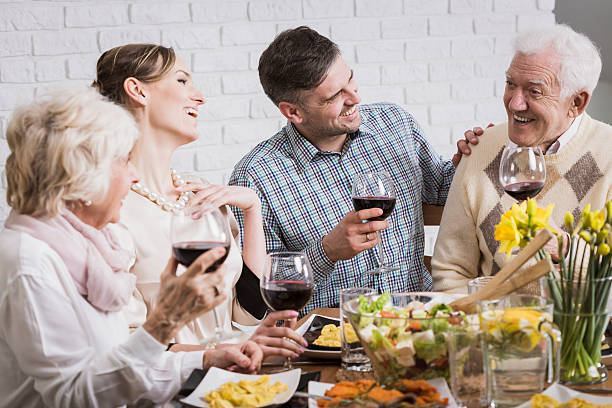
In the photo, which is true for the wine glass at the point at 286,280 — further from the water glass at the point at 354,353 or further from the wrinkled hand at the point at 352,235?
the wrinkled hand at the point at 352,235

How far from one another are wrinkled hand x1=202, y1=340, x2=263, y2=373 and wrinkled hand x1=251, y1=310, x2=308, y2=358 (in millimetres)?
22

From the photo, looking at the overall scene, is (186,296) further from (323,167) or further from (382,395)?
(323,167)

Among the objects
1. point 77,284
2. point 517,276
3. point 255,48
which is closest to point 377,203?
point 517,276

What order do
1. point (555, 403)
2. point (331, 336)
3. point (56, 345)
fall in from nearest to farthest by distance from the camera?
1. point (555, 403)
2. point (56, 345)
3. point (331, 336)

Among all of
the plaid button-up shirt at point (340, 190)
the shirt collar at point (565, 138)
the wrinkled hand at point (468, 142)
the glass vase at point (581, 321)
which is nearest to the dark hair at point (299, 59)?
the plaid button-up shirt at point (340, 190)

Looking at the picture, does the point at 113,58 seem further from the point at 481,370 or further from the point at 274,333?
the point at 481,370

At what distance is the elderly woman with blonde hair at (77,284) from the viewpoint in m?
1.37

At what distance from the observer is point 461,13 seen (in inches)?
139

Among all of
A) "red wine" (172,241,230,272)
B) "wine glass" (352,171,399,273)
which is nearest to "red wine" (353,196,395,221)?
"wine glass" (352,171,399,273)

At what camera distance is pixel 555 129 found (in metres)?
2.29

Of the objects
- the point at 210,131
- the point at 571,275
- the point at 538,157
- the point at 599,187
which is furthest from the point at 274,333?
the point at 210,131

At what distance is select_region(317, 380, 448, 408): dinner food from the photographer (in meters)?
1.16

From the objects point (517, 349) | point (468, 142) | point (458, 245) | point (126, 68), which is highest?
point (126, 68)

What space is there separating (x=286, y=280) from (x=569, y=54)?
128 centimetres
